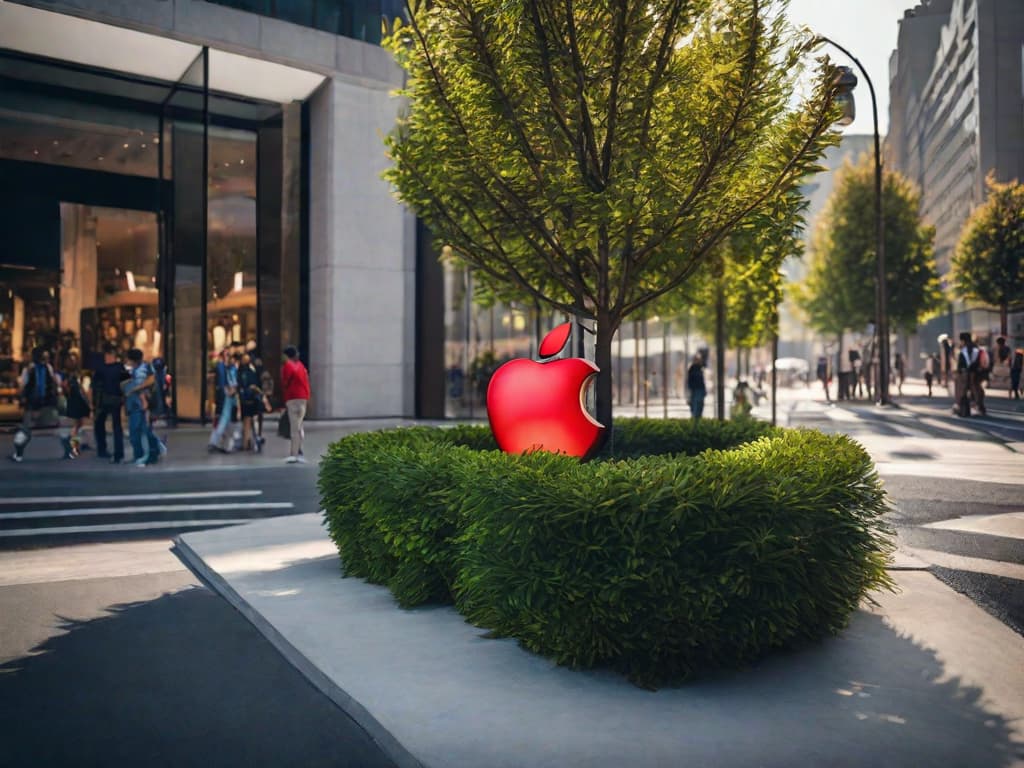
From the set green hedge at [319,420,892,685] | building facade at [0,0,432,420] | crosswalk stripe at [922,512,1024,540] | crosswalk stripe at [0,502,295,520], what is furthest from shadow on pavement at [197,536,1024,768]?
building facade at [0,0,432,420]

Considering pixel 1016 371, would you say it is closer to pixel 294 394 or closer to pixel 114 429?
pixel 294 394

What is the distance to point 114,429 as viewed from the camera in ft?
51.5

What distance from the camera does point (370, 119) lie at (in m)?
24.5

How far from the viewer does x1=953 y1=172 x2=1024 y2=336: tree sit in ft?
137

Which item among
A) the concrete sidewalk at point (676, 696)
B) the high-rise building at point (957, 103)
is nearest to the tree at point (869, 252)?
the high-rise building at point (957, 103)

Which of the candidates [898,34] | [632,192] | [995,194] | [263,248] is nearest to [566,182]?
[632,192]

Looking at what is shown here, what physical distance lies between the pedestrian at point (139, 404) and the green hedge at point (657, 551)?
1093 centimetres

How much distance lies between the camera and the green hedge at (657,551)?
4480mm

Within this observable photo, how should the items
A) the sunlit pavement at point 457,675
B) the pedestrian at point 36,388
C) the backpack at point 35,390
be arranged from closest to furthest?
the sunlit pavement at point 457,675
the pedestrian at point 36,388
the backpack at point 35,390

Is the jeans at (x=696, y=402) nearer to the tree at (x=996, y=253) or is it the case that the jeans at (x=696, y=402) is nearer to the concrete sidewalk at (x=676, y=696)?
the concrete sidewalk at (x=676, y=696)

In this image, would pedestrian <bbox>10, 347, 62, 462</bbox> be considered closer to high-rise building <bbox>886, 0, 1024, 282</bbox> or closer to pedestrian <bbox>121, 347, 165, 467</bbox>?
pedestrian <bbox>121, 347, 165, 467</bbox>

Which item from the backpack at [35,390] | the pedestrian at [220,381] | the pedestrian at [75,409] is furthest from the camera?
the backpack at [35,390]

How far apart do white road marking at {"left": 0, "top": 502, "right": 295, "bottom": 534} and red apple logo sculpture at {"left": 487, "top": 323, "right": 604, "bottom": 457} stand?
472 centimetres

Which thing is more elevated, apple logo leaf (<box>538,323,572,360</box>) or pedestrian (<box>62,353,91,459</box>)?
apple logo leaf (<box>538,323,572,360</box>)
